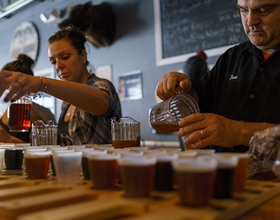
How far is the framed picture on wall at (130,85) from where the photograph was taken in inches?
149

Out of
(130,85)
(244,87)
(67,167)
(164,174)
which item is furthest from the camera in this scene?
(130,85)

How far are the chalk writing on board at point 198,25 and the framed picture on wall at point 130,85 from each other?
0.51 m

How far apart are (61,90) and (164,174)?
A: 0.87 meters

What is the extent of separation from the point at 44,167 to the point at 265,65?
122cm

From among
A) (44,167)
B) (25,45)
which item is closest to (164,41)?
(44,167)

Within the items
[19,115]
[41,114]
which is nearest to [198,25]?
[41,114]

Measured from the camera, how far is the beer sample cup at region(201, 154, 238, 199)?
65 centimetres

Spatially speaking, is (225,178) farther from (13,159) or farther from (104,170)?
(13,159)

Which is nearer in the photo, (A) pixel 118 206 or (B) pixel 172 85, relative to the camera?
(A) pixel 118 206

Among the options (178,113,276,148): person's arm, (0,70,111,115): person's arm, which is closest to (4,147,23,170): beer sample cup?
(0,70,111,115): person's arm

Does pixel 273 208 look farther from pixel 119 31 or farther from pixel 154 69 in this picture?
pixel 119 31

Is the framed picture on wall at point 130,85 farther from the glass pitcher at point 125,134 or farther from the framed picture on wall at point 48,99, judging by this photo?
the glass pitcher at point 125,134

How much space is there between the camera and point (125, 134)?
53.4 inches

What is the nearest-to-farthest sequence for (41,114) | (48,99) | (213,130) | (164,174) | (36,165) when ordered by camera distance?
(164,174) → (36,165) → (213,130) → (41,114) → (48,99)
